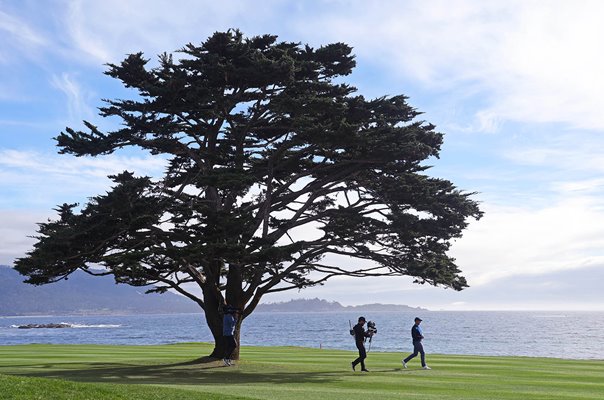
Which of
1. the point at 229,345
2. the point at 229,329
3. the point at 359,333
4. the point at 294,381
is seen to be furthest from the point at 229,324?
the point at 359,333

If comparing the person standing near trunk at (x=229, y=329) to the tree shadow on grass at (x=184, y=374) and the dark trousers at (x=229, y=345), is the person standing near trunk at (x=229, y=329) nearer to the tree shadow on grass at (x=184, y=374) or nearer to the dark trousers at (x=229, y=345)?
the dark trousers at (x=229, y=345)

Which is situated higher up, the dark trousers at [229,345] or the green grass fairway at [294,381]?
the dark trousers at [229,345]

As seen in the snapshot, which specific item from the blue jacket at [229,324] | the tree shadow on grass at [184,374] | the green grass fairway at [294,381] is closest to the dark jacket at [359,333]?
the green grass fairway at [294,381]

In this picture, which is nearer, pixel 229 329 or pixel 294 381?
pixel 294 381

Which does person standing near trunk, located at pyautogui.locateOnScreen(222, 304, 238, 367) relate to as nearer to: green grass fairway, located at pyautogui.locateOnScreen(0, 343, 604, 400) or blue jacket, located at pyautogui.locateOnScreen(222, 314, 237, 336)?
blue jacket, located at pyautogui.locateOnScreen(222, 314, 237, 336)

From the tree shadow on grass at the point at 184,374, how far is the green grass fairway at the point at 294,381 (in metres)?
0.03

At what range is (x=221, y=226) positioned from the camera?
2388 cm

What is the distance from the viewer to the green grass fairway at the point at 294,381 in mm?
15269

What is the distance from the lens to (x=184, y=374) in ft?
76.9

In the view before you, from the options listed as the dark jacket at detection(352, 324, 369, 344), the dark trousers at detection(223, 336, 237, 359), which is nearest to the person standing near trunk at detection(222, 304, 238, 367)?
the dark trousers at detection(223, 336, 237, 359)

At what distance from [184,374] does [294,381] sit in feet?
14.3

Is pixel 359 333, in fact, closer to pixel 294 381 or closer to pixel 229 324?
pixel 294 381

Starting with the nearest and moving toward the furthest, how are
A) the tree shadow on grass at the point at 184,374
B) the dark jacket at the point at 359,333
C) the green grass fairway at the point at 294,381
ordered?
the green grass fairway at the point at 294,381
the tree shadow on grass at the point at 184,374
the dark jacket at the point at 359,333

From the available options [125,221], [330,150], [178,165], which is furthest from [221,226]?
[178,165]
